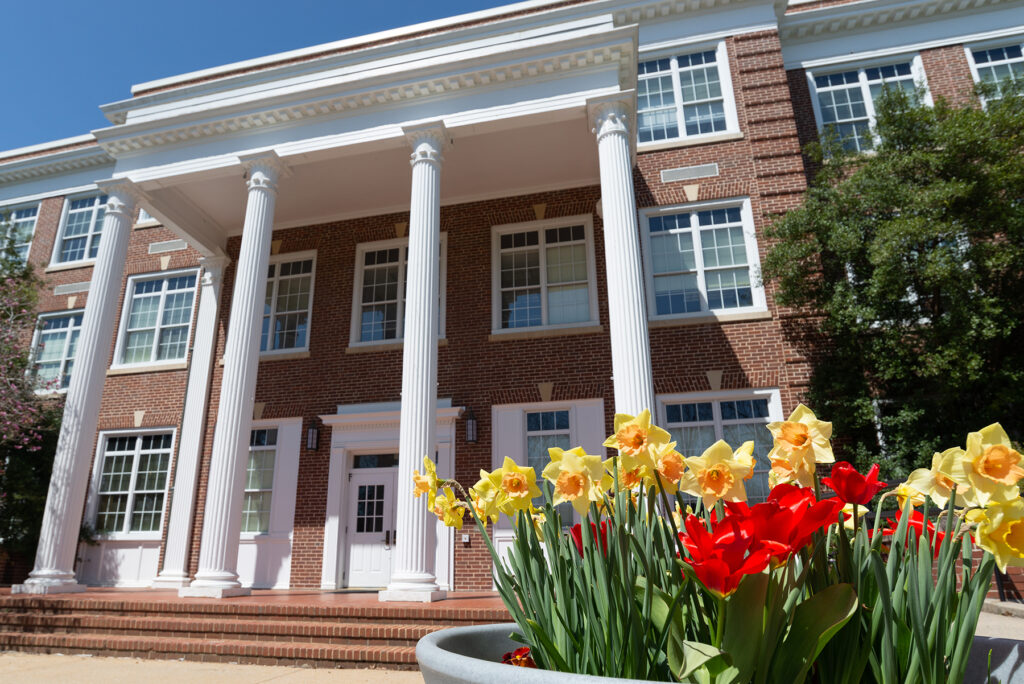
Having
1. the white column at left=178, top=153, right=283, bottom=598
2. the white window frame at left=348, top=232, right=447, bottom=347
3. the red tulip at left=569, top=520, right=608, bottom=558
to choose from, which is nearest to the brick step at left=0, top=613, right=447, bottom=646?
the white column at left=178, top=153, right=283, bottom=598

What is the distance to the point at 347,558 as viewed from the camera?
12219 millimetres

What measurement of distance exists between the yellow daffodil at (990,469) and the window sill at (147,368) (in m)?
15.5

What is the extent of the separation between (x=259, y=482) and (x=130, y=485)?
345 centimetres

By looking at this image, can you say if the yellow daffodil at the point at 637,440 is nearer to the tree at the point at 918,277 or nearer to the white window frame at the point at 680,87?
the tree at the point at 918,277

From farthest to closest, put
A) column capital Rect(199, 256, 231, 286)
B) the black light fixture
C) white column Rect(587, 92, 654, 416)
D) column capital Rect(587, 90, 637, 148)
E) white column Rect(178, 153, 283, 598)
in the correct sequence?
column capital Rect(199, 256, 231, 286), the black light fixture, column capital Rect(587, 90, 637, 148), white column Rect(178, 153, 283, 598), white column Rect(587, 92, 654, 416)

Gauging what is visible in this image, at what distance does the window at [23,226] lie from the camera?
687 inches

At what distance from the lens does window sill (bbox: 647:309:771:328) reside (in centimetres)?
1148

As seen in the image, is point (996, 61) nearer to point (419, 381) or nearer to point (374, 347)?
point (419, 381)

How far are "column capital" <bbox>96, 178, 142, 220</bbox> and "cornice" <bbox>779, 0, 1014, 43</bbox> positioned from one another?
1368cm

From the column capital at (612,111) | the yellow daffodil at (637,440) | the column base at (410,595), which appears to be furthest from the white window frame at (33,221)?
the yellow daffodil at (637,440)

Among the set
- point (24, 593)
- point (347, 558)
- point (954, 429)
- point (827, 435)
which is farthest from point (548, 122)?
point (24, 593)

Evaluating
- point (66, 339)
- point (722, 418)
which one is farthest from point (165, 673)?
point (66, 339)

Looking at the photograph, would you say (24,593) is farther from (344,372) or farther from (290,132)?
(290,132)

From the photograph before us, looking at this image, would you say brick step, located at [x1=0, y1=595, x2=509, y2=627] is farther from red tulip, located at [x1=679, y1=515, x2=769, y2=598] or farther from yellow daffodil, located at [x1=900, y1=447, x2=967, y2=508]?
red tulip, located at [x1=679, y1=515, x2=769, y2=598]
